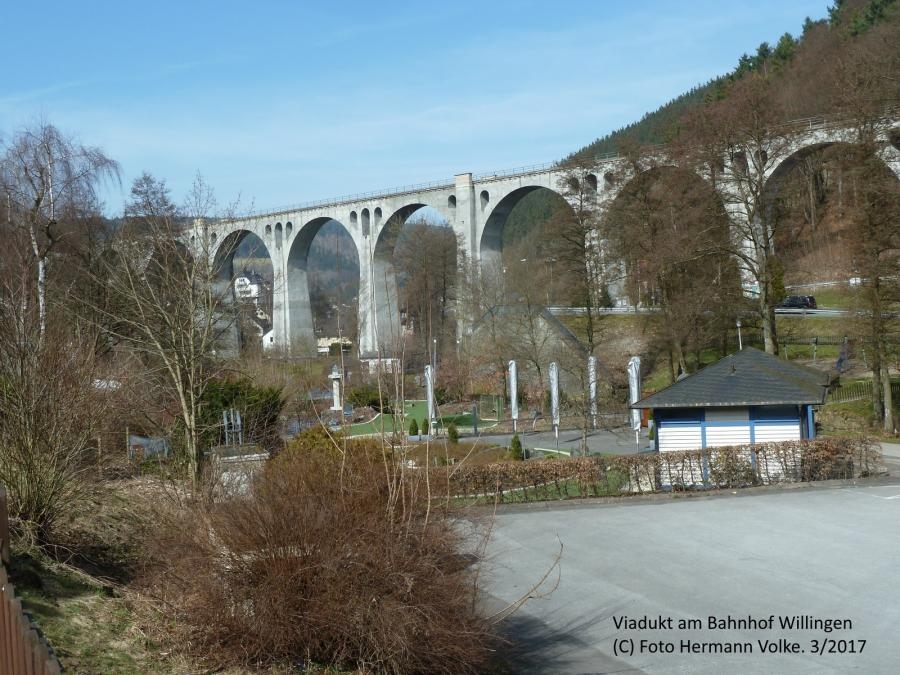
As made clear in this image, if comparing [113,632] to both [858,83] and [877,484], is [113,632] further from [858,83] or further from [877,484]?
[858,83]

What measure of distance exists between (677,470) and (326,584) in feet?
33.1

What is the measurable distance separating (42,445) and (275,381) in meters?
10.4

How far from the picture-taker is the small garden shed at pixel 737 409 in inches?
586

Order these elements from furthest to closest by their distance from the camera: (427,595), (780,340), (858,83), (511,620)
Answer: (780,340) → (858,83) → (511,620) → (427,595)

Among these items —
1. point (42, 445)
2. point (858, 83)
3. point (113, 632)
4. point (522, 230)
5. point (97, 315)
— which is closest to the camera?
point (113, 632)

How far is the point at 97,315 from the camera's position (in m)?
16.9

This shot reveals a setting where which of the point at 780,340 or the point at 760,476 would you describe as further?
the point at 780,340

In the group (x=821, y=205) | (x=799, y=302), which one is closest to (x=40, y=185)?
(x=799, y=302)

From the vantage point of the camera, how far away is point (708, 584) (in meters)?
8.41

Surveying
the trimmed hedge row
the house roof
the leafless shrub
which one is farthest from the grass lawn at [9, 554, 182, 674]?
the house roof

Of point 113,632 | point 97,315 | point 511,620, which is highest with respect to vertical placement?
point 97,315

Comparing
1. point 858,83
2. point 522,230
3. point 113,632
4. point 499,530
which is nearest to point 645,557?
point 499,530

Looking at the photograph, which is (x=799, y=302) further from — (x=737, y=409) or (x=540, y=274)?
(x=737, y=409)

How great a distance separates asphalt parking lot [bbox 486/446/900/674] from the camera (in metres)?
6.61
